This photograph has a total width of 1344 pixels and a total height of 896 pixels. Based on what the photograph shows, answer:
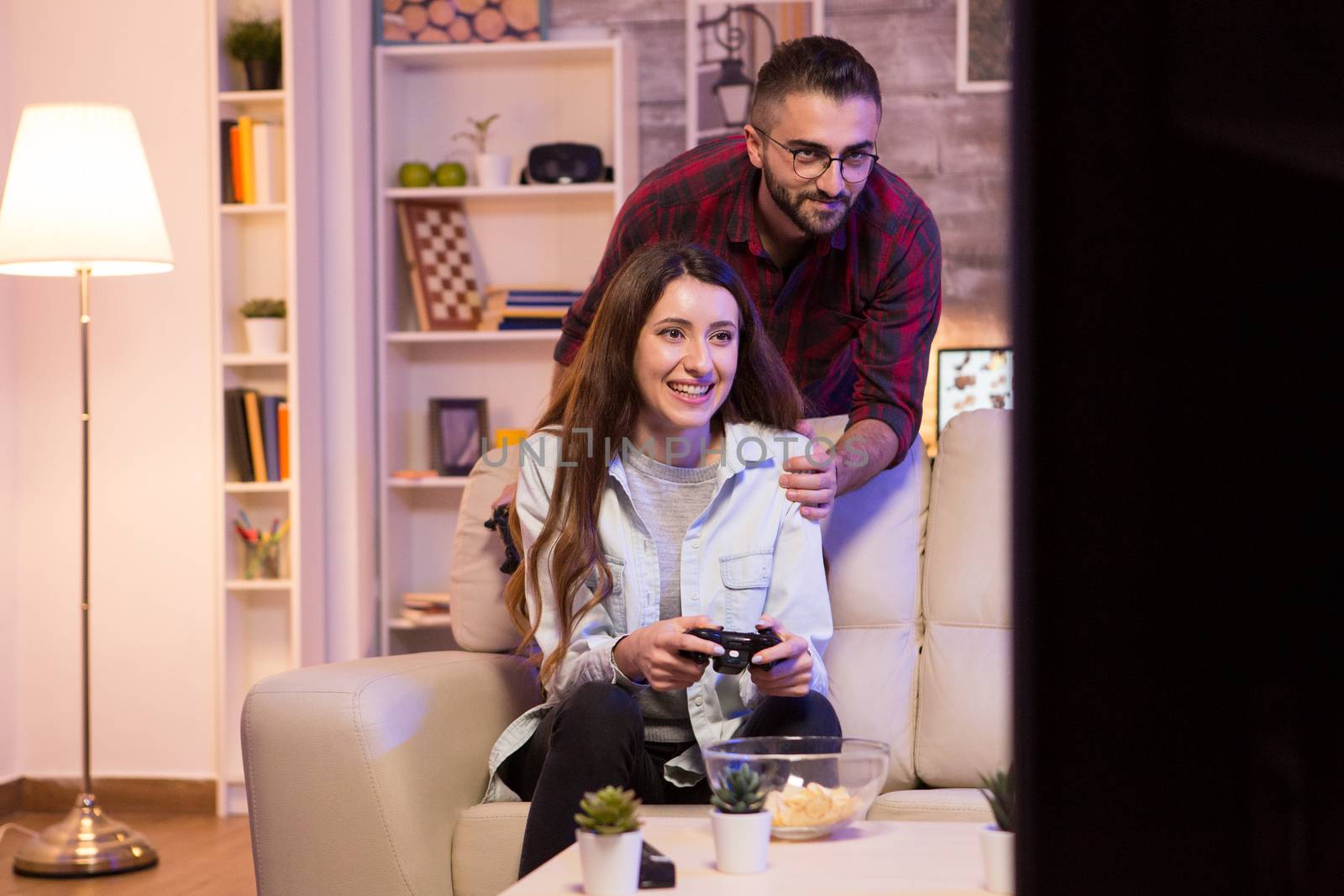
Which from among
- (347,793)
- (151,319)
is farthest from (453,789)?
(151,319)

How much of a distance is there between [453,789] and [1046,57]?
1679mm

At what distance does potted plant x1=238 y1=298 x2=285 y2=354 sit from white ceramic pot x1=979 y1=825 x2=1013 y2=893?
3004 millimetres

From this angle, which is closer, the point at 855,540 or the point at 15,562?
the point at 855,540

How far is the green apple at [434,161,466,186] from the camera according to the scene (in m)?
4.10

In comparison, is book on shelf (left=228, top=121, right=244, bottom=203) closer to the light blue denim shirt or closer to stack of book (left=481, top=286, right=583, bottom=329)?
stack of book (left=481, top=286, right=583, bottom=329)

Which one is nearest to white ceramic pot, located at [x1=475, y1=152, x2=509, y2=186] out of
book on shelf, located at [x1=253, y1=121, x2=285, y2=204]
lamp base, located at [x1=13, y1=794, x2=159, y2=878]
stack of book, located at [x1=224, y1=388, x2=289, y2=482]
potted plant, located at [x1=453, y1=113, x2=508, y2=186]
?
potted plant, located at [x1=453, y1=113, x2=508, y2=186]

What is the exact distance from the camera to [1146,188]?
0.19 m

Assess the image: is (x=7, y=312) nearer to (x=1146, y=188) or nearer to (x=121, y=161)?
(x=121, y=161)

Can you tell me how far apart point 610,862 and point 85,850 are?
2387 mm

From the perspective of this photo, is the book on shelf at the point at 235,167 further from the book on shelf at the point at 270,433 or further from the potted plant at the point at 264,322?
the book on shelf at the point at 270,433

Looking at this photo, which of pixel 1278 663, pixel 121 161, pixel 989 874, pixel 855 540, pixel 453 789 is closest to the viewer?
pixel 1278 663

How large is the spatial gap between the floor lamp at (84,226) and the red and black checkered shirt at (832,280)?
146 cm

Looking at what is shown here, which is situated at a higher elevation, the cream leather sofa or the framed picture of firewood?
the framed picture of firewood

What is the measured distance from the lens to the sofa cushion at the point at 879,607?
76.5 inches
